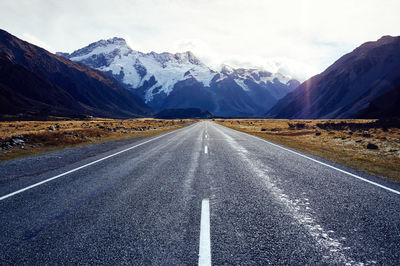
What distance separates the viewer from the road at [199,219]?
3000 mm

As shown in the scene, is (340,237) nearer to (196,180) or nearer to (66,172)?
(196,180)

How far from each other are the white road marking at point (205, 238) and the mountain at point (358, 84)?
10109 cm

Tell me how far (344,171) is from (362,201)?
338 centimetres

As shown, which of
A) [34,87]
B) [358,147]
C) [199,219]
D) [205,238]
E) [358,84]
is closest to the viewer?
[205,238]

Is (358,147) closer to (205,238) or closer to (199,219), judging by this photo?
(199,219)

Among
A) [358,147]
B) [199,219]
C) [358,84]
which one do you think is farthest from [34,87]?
[358,84]

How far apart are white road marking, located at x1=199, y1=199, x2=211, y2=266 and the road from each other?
1 cm

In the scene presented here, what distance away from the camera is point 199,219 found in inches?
156

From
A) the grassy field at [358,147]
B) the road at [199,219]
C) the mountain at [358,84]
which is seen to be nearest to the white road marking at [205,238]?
the road at [199,219]

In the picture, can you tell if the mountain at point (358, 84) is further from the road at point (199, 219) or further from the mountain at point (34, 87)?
the mountain at point (34, 87)

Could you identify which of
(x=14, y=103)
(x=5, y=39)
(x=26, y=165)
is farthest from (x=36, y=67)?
(x=26, y=165)

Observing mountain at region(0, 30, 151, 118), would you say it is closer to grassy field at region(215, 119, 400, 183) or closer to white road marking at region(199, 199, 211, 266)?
grassy field at region(215, 119, 400, 183)

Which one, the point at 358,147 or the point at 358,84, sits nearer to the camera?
the point at 358,147

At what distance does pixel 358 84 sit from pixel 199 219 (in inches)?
5813
